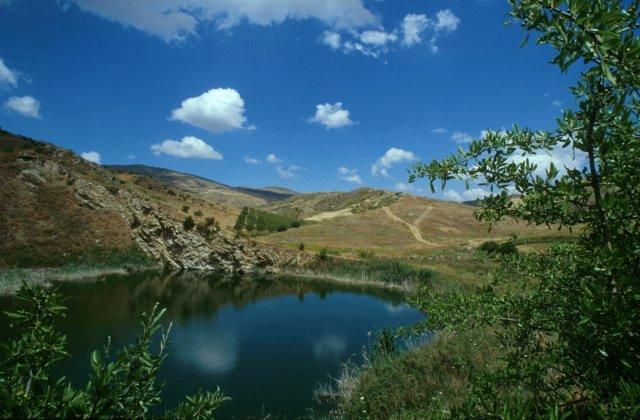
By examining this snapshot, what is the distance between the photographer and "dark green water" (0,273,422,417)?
1255cm

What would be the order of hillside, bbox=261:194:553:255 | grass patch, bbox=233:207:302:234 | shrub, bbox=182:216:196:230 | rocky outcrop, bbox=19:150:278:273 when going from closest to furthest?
rocky outcrop, bbox=19:150:278:273 < shrub, bbox=182:216:196:230 < hillside, bbox=261:194:553:255 < grass patch, bbox=233:207:302:234

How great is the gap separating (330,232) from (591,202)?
56.9 m

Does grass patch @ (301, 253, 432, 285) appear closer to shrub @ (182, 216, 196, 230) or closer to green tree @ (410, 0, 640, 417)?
shrub @ (182, 216, 196, 230)

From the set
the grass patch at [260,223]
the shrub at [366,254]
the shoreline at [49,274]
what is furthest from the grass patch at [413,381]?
the grass patch at [260,223]

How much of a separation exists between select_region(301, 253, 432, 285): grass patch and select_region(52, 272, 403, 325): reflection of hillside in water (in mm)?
2390

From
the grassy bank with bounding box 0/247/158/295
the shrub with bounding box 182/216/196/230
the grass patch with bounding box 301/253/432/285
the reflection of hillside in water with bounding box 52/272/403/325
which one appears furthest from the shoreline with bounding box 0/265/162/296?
the grass patch with bounding box 301/253/432/285

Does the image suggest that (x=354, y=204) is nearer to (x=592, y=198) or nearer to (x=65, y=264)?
(x=65, y=264)

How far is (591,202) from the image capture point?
119 inches

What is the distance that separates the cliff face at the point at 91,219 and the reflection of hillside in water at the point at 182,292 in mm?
3240

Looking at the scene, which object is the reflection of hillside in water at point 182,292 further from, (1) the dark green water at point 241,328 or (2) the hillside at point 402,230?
(2) the hillside at point 402,230

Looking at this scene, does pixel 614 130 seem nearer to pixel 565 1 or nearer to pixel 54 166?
pixel 565 1

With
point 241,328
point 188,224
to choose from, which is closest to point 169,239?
point 188,224

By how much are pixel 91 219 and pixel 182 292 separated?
1443 cm

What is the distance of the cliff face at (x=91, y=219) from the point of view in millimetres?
32906
